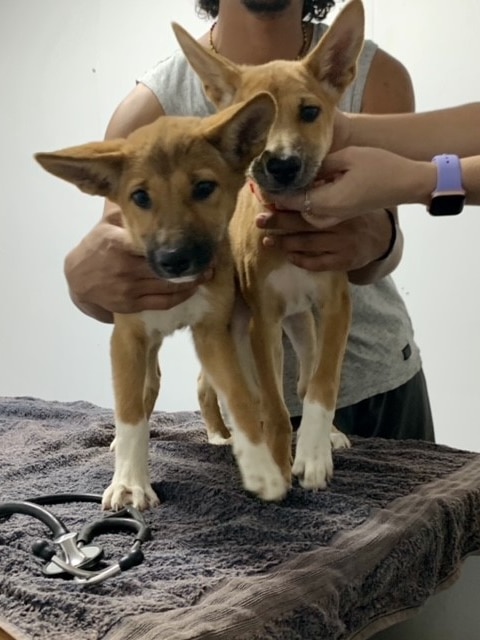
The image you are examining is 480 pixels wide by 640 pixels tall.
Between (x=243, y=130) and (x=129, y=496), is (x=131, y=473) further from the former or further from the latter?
(x=243, y=130)

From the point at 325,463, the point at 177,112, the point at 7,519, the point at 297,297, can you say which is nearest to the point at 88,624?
the point at 7,519

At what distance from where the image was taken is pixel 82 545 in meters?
1.04

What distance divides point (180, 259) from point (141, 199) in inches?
6.6

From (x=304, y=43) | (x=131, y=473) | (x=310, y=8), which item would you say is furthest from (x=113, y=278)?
(x=310, y=8)

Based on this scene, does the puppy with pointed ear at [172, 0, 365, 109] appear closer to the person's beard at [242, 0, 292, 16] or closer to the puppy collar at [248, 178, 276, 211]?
the puppy collar at [248, 178, 276, 211]

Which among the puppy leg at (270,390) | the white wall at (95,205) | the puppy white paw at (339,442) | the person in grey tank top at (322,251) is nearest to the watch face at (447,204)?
the person in grey tank top at (322,251)

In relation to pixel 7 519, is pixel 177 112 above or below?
above

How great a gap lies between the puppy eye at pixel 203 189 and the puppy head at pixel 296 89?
0.40 feet

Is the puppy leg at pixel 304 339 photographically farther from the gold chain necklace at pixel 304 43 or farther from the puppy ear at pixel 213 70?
the gold chain necklace at pixel 304 43

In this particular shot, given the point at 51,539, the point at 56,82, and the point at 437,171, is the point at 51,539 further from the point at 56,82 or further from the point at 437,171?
the point at 56,82

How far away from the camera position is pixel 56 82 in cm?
330

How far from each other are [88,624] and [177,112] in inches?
49.2

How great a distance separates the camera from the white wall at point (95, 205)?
2480 millimetres

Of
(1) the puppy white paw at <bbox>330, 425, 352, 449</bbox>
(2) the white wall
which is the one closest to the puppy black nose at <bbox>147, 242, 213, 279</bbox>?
(1) the puppy white paw at <bbox>330, 425, 352, 449</bbox>
